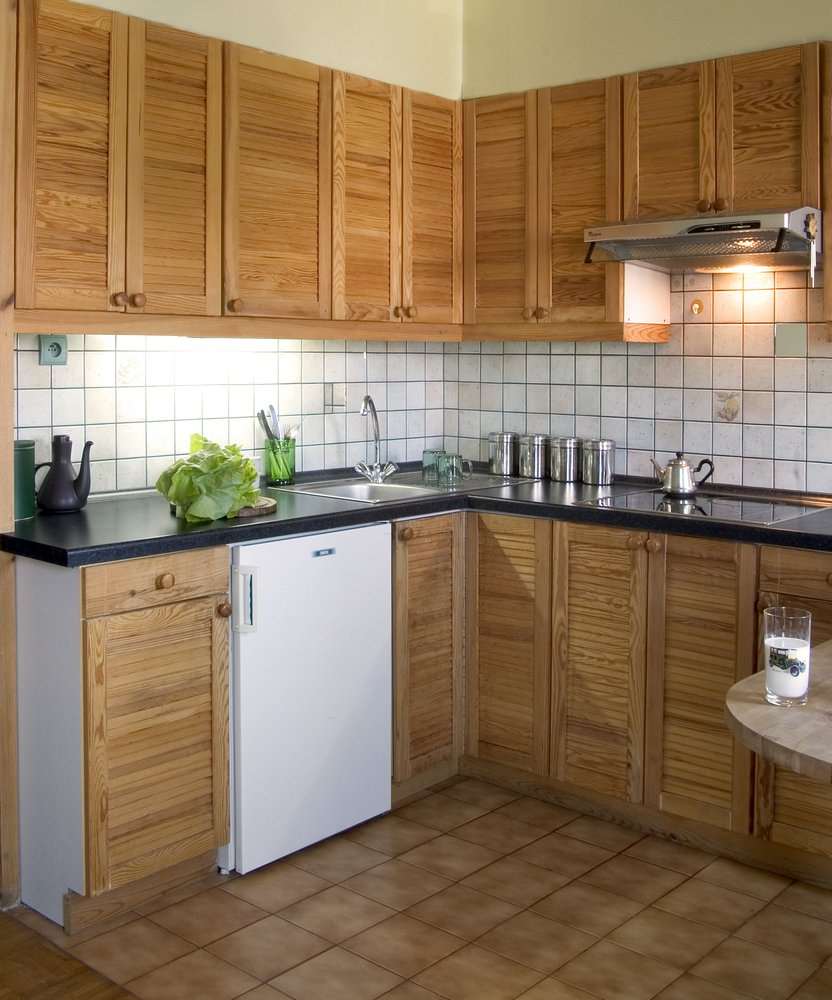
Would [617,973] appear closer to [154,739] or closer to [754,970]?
[754,970]

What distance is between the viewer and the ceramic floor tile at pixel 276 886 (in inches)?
120

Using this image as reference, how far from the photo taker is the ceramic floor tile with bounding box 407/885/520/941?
9.53ft

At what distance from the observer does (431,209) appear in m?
4.02

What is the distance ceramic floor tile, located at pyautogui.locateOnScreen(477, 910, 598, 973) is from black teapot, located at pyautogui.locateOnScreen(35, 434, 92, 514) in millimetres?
1552

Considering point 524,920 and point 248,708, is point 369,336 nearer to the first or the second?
point 248,708

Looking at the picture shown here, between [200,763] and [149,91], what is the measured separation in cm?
174

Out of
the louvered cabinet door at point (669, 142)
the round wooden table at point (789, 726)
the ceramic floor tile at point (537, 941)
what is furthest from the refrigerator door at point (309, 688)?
the round wooden table at point (789, 726)

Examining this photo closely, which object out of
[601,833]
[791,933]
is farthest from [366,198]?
[791,933]

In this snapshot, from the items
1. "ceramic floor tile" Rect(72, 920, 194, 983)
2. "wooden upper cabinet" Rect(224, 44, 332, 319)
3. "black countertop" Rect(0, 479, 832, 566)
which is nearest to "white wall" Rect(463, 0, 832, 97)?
"wooden upper cabinet" Rect(224, 44, 332, 319)

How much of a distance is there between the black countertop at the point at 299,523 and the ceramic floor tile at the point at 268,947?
0.93 meters

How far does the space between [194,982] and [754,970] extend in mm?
1253

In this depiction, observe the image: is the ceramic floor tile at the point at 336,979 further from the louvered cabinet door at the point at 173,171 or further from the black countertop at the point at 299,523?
the louvered cabinet door at the point at 173,171

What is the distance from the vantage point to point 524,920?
2.94 metres

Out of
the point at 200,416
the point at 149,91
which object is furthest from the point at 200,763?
the point at 149,91
